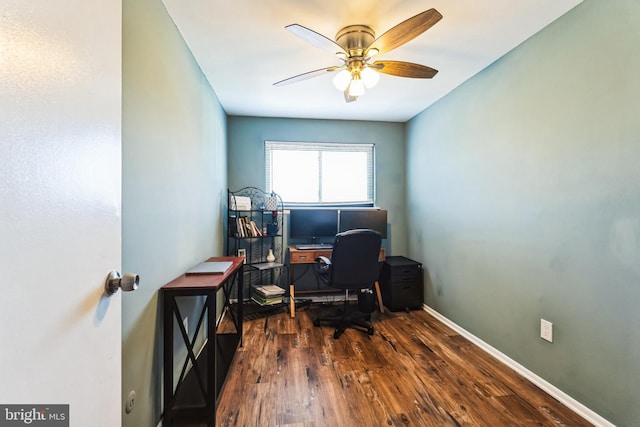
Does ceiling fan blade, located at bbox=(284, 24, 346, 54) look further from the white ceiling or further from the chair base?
the chair base

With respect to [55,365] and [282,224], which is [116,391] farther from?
[282,224]

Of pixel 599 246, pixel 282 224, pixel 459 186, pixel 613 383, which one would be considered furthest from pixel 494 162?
pixel 282 224

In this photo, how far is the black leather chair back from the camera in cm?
241

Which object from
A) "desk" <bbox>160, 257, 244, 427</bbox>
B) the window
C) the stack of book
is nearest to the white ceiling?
the window

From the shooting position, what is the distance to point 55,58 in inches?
21.1

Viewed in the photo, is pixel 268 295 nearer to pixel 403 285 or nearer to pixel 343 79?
pixel 403 285

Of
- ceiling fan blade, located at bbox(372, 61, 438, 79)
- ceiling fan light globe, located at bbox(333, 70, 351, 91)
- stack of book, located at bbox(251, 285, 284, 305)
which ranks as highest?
ceiling fan blade, located at bbox(372, 61, 438, 79)

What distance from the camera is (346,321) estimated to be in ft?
8.73

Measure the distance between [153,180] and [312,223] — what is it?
217 cm

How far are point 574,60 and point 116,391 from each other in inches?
104

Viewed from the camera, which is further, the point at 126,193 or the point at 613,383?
the point at 613,383

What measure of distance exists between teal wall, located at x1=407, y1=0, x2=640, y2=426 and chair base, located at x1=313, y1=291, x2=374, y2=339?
88 centimetres

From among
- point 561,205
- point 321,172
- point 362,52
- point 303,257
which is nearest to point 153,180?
point 362,52

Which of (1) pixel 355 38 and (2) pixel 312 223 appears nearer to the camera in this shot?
(1) pixel 355 38
